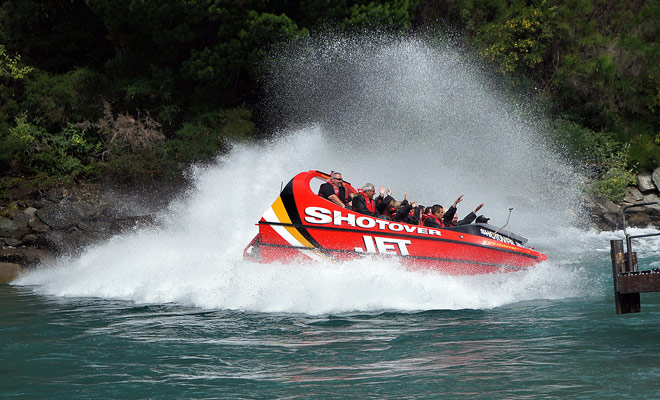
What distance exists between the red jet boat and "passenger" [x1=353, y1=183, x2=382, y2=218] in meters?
0.28

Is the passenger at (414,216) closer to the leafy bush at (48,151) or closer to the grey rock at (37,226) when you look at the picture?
the grey rock at (37,226)

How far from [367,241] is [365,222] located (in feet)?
1.02

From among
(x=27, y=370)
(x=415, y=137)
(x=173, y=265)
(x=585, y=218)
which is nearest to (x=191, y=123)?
(x=415, y=137)

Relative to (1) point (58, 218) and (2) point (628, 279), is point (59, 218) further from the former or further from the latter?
(2) point (628, 279)

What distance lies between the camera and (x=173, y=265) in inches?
516

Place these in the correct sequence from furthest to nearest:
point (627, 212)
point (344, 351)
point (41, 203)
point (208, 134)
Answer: point (627, 212), point (208, 134), point (41, 203), point (344, 351)

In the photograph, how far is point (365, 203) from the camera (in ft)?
40.9

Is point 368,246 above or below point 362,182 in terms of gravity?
below

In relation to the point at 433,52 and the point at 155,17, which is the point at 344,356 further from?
the point at 433,52

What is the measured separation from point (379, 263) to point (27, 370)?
221 inches

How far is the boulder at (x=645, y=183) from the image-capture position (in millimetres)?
26984

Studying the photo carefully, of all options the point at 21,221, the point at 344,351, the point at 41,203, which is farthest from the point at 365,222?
the point at 41,203

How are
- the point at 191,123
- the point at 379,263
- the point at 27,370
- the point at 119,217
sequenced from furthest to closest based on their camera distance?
the point at 191,123 → the point at 119,217 → the point at 379,263 → the point at 27,370

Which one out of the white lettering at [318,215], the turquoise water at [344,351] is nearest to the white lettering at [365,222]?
the white lettering at [318,215]
